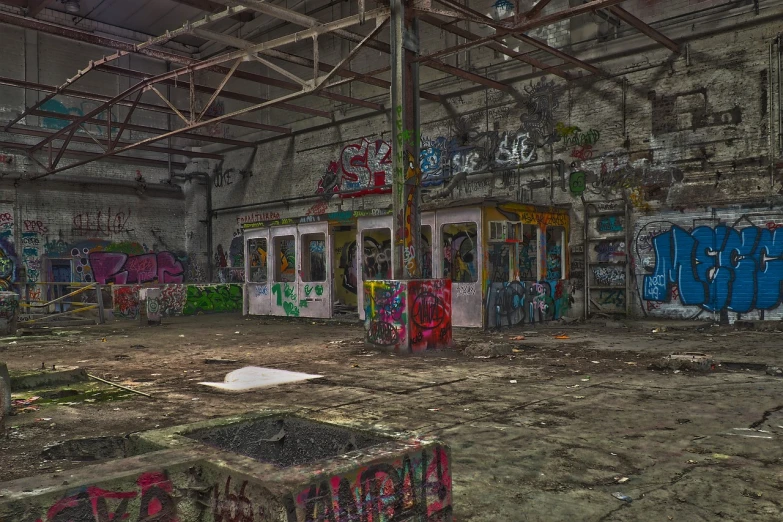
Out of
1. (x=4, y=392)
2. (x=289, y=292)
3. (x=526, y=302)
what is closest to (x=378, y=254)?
(x=289, y=292)

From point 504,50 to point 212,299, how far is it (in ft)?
39.9

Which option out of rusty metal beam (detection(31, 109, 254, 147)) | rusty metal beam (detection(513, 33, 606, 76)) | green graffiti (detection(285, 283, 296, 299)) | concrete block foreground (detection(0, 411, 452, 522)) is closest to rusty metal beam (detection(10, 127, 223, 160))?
rusty metal beam (detection(31, 109, 254, 147))

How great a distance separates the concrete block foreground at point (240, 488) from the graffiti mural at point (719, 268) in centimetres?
1214

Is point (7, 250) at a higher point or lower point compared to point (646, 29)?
lower

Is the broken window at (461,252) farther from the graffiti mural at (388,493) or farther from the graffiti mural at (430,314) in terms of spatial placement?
the graffiti mural at (388,493)

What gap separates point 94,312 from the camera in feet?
54.8

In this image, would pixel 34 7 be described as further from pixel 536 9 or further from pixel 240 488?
pixel 240 488

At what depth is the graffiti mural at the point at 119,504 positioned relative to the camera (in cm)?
210

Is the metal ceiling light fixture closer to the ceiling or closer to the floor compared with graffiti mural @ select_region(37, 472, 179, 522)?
closer to the ceiling

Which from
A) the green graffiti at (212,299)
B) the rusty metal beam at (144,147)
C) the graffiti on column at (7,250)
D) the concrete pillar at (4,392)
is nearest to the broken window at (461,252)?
the green graffiti at (212,299)

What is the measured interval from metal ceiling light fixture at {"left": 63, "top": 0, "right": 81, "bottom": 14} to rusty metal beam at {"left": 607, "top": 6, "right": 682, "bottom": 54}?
1817cm

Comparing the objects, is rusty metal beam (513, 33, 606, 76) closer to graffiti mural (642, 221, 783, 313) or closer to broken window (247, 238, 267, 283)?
graffiti mural (642, 221, 783, 313)

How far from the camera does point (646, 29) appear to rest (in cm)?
1238

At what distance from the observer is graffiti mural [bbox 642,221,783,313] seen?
39.8ft
